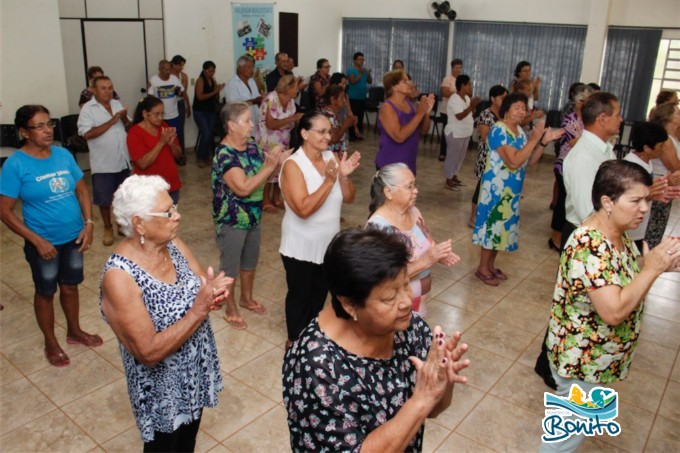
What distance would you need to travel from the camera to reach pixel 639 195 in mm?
2418

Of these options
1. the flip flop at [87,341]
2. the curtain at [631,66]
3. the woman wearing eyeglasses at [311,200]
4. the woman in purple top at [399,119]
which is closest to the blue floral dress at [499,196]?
the woman in purple top at [399,119]

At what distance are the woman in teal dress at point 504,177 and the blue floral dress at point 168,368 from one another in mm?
2965

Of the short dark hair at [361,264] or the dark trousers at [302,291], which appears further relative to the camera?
the dark trousers at [302,291]

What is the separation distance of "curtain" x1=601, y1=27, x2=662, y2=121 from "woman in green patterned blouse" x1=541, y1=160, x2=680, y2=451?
7910mm

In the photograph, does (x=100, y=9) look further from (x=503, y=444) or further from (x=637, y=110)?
(x=637, y=110)

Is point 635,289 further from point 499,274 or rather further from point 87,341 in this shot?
point 87,341

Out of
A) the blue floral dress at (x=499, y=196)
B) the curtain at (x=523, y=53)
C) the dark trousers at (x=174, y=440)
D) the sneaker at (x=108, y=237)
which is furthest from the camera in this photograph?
the curtain at (x=523, y=53)

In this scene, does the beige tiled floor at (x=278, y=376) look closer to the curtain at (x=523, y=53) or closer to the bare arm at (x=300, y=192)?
the bare arm at (x=300, y=192)

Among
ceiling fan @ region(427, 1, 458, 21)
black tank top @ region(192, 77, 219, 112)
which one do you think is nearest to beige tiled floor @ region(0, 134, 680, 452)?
black tank top @ region(192, 77, 219, 112)

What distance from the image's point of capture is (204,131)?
357 inches

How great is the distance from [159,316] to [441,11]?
32.9 feet

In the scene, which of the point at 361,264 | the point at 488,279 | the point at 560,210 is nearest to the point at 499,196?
the point at 488,279

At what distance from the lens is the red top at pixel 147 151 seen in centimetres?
470

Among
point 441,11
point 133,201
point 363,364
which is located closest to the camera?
point 363,364
